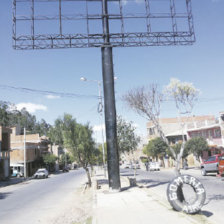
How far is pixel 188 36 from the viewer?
16219 mm

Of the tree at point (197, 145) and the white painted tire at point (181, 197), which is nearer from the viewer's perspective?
the white painted tire at point (181, 197)

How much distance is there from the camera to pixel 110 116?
14148 millimetres

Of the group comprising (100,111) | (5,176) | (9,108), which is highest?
(9,108)

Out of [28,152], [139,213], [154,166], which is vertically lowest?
[154,166]

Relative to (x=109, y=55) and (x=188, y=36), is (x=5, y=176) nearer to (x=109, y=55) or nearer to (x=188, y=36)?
(x=109, y=55)

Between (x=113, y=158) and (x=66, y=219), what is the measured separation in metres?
4.99

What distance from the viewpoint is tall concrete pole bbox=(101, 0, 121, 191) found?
13859mm

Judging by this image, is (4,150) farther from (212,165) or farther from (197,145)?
(197,145)

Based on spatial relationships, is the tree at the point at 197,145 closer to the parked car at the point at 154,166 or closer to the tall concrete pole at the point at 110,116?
the parked car at the point at 154,166

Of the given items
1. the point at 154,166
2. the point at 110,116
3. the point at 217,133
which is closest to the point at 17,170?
the point at 154,166

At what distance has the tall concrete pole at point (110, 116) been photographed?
13.9 m

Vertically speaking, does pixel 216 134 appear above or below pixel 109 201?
above

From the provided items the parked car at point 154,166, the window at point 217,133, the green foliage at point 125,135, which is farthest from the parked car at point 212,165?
the parked car at point 154,166

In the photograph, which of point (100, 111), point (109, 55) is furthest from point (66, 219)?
point (100, 111)
